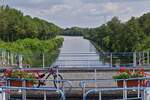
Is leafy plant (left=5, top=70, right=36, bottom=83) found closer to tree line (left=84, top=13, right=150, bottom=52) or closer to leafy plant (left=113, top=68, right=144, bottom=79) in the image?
leafy plant (left=113, top=68, right=144, bottom=79)

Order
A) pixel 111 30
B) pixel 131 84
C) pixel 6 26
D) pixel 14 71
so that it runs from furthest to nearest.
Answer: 1. pixel 111 30
2. pixel 6 26
3. pixel 14 71
4. pixel 131 84

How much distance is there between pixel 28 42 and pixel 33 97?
51.7 metres

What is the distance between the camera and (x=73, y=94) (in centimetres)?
1566

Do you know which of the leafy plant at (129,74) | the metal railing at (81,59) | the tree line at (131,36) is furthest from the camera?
the tree line at (131,36)

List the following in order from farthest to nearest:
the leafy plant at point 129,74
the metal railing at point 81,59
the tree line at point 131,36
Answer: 1. the tree line at point 131,36
2. the metal railing at point 81,59
3. the leafy plant at point 129,74

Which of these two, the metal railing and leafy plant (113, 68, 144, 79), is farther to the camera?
the metal railing

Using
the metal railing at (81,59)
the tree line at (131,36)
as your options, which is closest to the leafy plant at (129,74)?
the metal railing at (81,59)

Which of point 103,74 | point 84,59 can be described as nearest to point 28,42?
point 84,59

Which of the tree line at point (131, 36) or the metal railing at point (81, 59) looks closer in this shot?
the metal railing at point (81, 59)

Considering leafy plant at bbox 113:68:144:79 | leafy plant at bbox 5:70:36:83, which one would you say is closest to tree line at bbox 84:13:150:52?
leafy plant at bbox 113:68:144:79

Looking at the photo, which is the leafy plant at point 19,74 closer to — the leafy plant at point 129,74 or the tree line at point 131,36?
the leafy plant at point 129,74

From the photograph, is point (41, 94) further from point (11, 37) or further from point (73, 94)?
point (11, 37)

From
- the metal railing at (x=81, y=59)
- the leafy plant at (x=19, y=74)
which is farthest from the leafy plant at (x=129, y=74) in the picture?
the metal railing at (x=81, y=59)

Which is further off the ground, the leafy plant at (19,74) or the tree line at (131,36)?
the tree line at (131,36)
